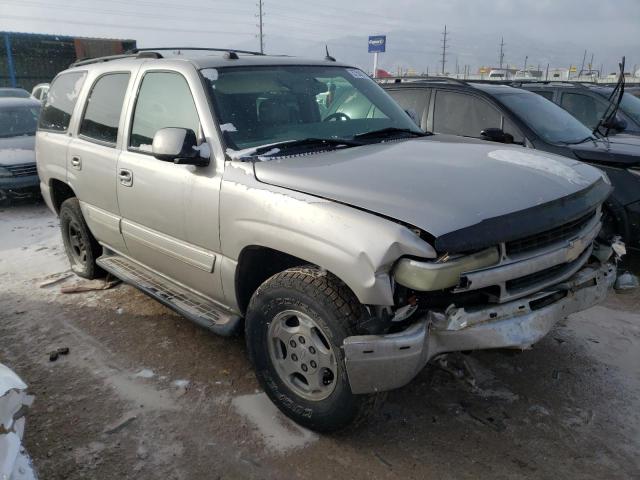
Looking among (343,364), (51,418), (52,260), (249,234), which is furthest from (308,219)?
(52,260)

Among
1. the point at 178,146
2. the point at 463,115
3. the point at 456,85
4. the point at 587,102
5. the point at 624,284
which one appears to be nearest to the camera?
the point at 178,146

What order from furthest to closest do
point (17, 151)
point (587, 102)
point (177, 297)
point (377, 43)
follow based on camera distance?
point (377, 43)
point (17, 151)
point (587, 102)
point (177, 297)

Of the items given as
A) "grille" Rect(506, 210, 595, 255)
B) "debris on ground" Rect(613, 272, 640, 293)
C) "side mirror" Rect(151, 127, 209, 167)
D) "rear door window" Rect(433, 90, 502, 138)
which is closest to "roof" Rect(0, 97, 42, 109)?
"rear door window" Rect(433, 90, 502, 138)

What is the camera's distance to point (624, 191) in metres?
4.96

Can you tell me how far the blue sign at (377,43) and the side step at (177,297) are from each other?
18012 millimetres

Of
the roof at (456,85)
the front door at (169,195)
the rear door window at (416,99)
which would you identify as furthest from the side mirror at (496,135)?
the front door at (169,195)

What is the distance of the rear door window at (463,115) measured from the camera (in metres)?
5.84

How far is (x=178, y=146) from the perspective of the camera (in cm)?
293

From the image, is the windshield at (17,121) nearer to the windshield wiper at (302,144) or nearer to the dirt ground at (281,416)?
the dirt ground at (281,416)

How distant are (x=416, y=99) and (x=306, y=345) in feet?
14.9

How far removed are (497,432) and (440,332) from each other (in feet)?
2.89

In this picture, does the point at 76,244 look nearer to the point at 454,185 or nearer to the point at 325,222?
the point at 325,222

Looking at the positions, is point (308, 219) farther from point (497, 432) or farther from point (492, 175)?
point (497, 432)

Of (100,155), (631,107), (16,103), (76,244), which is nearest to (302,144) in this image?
(100,155)
